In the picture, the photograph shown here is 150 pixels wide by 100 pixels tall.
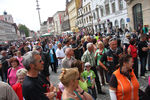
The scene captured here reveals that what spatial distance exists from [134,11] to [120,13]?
4254mm

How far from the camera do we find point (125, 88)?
7.73ft

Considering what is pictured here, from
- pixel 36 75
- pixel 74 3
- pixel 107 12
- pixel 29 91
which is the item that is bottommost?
pixel 29 91

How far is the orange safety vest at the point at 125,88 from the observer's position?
237cm

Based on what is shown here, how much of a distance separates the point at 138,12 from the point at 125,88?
813 inches

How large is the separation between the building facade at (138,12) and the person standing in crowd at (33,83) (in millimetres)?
18963

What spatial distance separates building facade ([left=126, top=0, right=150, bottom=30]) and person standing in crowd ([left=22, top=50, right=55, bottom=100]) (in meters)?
19.0

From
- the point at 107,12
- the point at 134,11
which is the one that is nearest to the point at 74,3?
the point at 107,12

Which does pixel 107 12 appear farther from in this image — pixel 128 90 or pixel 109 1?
pixel 128 90

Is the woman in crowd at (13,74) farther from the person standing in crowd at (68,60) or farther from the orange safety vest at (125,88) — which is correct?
the orange safety vest at (125,88)

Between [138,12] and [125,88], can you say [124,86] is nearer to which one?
[125,88]

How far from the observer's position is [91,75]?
3.84m

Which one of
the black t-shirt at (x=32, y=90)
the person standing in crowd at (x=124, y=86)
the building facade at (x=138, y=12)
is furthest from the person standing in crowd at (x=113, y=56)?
the building facade at (x=138, y=12)

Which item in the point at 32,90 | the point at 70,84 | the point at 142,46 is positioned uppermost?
the point at 142,46

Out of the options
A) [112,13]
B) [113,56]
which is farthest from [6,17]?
[113,56]
